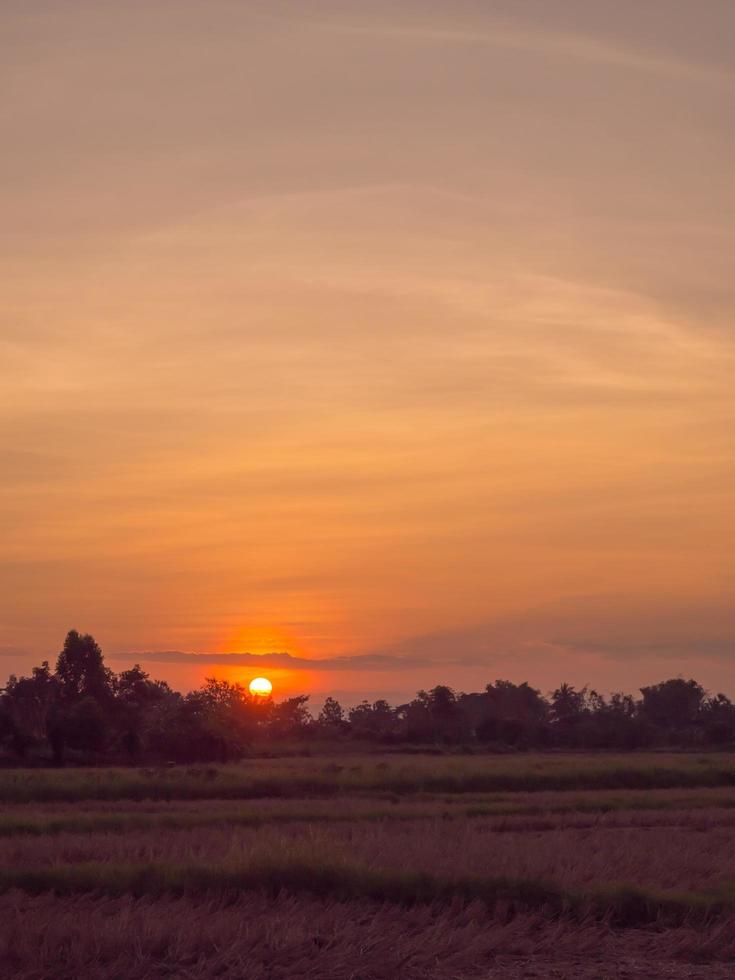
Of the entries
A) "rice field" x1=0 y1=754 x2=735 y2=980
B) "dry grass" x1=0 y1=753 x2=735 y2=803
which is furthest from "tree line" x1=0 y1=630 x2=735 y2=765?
"rice field" x1=0 y1=754 x2=735 y2=980

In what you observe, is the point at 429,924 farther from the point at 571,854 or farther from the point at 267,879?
the point at 571,854

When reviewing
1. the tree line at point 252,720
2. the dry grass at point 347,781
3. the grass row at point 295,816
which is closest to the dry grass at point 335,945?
the grass row at point 295,816

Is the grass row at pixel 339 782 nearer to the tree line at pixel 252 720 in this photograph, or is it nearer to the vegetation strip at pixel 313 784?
the vegetation strip at pixel 313 784

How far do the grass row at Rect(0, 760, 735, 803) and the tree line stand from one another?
20.0 meters

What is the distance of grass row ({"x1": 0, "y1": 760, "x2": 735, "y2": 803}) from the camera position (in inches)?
1550

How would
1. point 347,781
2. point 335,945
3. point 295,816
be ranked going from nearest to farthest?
point 335,945 < point 295,816 < point 347,781

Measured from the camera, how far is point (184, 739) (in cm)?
6588

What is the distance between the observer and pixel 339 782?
43.1m

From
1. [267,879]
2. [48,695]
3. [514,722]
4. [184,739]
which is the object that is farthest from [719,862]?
[514,722]

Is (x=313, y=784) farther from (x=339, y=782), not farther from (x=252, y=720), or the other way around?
(x=252, y=720)

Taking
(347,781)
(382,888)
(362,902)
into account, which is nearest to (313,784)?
(347,781)

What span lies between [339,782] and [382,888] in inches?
1065

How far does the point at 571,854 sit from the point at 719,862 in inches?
102

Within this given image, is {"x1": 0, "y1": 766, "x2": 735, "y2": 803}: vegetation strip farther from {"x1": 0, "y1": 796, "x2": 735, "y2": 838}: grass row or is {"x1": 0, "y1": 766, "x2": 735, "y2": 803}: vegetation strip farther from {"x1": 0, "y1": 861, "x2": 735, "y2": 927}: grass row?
{"x1": 0, "y1": 861, "x2": 735, "y2": 927}: grass row
